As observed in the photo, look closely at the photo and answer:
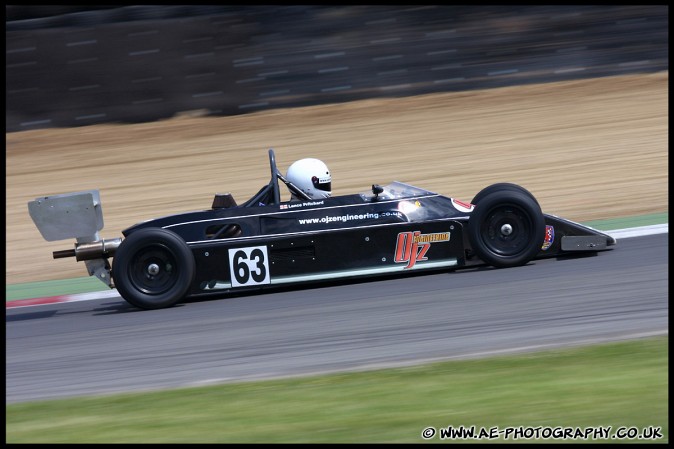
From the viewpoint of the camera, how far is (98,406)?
18.2ft

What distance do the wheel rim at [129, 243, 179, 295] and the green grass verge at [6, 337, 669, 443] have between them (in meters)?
2.36

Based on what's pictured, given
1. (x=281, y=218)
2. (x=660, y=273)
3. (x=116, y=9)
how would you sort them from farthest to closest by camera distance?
(x=116, y=9)
(x=281, y=218)
(x=660, y=273)

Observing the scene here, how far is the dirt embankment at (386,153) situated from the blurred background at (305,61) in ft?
0.94

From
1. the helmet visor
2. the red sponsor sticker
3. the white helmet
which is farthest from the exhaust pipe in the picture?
the red sponsor sticker

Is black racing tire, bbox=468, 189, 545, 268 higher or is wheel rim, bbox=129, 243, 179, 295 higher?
black racing tire, bbox=468, 189, 545, 268

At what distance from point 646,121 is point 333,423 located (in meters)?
11.6

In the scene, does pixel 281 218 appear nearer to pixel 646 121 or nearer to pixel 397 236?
pixel 397 236

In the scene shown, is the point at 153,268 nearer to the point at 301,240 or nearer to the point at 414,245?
the point at 301,240

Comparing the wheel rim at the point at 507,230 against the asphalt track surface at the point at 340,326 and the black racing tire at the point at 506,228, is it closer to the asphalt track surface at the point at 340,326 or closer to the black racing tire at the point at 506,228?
the black racing tire at the point at 506,228

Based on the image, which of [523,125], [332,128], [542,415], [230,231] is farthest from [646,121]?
[542,415]

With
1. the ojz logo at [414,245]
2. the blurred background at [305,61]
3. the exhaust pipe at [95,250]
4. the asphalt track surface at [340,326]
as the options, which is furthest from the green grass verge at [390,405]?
the blurred background at [305,61]

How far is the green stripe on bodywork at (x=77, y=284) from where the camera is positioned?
9.58m

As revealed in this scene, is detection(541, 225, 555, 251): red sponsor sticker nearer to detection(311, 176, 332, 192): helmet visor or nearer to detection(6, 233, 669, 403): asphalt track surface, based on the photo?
detection(6, 233, 669, 403): asphalt track surface

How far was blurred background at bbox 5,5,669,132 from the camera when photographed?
17016mm
